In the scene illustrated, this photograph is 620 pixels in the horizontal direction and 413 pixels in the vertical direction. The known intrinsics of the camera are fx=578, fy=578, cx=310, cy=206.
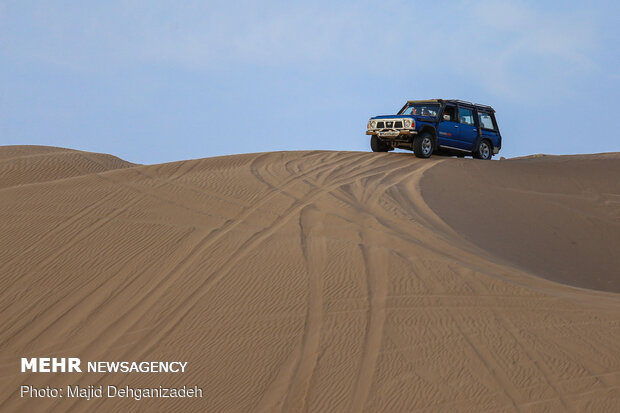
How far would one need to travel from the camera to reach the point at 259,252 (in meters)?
8.19

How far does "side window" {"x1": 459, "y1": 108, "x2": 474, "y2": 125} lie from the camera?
16.8m

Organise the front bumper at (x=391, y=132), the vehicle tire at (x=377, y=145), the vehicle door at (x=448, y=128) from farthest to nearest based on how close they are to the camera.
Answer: the vehicle tire at (x=377, y=145) < the vehicle door at (x=448, y=128) < the front bumper at (x=391, y=132)

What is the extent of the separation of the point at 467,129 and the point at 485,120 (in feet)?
2.82

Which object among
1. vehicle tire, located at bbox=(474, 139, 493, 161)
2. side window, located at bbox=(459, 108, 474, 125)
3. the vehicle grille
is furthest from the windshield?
vehicle tire, located at bbox=(474, 139, 493, 161)

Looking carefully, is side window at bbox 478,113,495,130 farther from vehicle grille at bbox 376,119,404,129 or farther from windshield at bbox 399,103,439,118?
vehicle grille at bbox 376,119,404,129

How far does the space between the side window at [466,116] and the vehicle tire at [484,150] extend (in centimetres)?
78

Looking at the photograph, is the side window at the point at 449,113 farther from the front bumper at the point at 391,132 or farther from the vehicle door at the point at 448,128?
the front bumper at the point at 391,132

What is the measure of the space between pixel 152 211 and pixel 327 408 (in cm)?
573

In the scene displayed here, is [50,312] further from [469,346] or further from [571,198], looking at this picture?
[571,198]

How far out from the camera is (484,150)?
1756 centimetres

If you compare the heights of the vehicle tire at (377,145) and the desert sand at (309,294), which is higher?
the vehicle tire at (377,145)

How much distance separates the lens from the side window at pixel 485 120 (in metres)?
17.3
